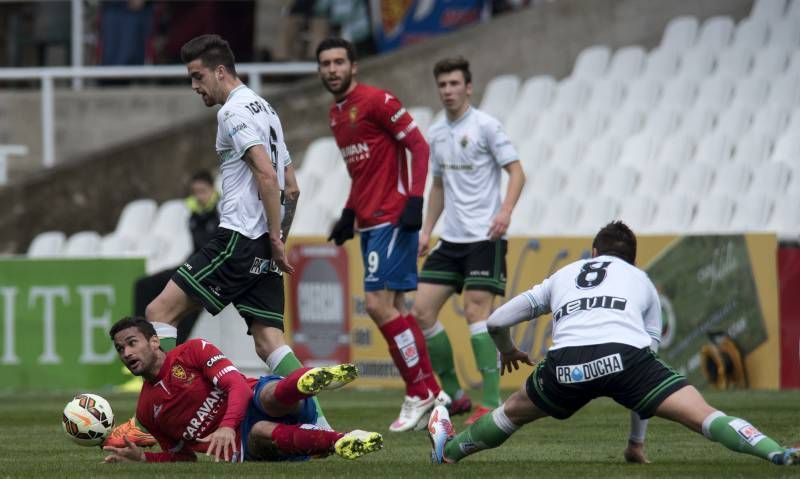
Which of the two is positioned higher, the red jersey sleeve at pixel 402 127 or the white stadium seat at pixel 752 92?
the white stadium seat at pixel 752 92

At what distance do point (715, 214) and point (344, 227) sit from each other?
5591mm

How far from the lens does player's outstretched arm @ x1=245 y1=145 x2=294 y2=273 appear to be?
25.8 feet

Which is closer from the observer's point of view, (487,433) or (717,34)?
(487,433)

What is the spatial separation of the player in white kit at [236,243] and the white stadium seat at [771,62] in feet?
31.6

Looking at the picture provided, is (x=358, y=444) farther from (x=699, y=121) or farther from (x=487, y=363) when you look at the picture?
(x=699, y=121)

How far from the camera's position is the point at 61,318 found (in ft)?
48.1

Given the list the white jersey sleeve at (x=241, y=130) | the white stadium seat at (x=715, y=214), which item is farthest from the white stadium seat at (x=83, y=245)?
the white jersey sleeve at (x=241, y=130)

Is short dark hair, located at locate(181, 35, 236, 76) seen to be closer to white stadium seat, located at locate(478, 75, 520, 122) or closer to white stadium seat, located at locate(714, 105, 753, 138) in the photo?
white stadium seat, located at locate(714, 105, 753, 138)

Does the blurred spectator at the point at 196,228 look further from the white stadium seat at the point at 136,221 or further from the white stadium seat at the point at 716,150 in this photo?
the white stadium seat at the point at 716,150

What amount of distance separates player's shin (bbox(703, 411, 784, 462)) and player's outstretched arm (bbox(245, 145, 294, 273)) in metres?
2.39

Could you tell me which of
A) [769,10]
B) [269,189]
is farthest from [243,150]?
[769,10]

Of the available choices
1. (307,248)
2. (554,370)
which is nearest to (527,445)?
(554,370)

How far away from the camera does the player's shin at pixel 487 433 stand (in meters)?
6.81

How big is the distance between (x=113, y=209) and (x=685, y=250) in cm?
759
